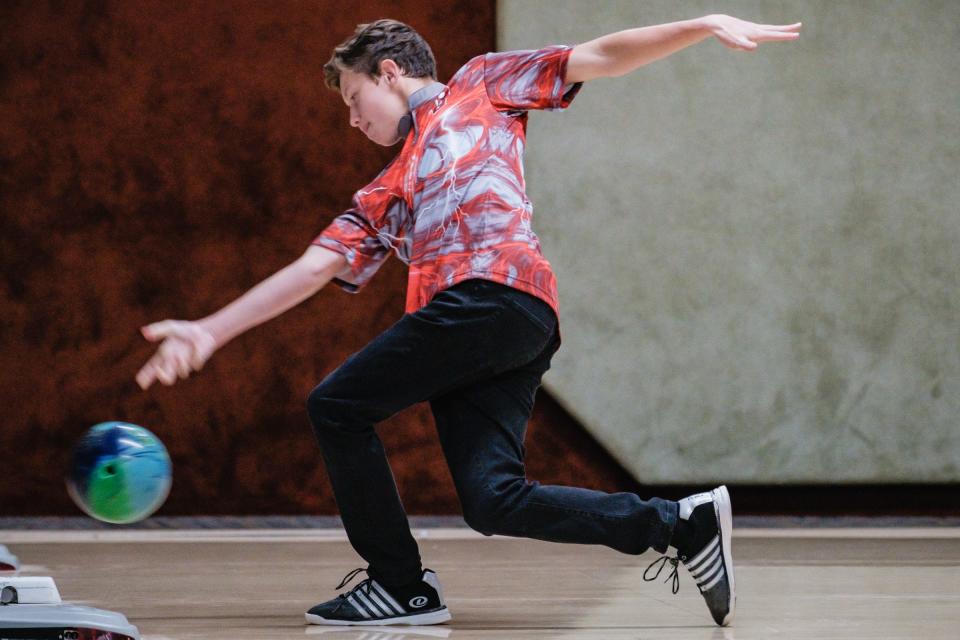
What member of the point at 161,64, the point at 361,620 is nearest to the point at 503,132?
the point at 361,620

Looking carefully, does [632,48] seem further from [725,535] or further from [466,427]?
[725,535]

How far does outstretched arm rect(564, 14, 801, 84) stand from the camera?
6.15 ft

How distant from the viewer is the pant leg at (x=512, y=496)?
2016 millimetres

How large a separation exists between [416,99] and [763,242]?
2172 millimetres

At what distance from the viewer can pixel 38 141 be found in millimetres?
3967

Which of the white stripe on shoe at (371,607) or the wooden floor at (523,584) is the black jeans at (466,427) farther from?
the wooden floor at (523,584)

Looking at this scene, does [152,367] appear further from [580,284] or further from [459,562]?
[580,284]

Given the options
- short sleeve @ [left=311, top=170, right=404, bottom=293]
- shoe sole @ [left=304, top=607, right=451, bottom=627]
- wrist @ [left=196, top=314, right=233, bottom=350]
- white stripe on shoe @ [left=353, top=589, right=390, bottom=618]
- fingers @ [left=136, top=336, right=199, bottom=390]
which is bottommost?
shoe sole @ [left=304, top=607, right=451, bottom=627]

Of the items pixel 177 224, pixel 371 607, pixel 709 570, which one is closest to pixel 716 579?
pixel 709 570

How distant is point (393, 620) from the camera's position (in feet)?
6.95

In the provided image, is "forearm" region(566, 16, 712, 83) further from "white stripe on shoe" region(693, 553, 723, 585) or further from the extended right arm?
"white stripe on shoe" region(693, 553, 723, 585)

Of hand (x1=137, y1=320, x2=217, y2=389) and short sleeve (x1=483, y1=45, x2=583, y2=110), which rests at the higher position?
short sleeve (x1=483, y1=45, x2=583, y2=110)

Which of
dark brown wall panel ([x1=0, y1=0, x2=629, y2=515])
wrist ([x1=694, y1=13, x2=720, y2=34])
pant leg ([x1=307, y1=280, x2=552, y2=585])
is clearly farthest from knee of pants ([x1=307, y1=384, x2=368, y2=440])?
dark brown wall panel ([x1=0, y1=0, x2=629, y2=515])

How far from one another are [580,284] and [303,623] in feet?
6.97
